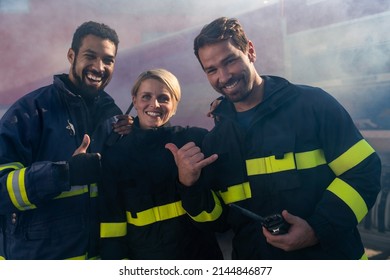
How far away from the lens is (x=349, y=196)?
158 centimetres

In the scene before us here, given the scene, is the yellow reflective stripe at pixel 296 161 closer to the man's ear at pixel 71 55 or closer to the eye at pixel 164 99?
the eye at pixel 164 99

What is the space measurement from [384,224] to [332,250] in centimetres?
44

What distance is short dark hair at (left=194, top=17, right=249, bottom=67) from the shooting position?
5.75 ft

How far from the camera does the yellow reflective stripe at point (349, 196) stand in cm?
158

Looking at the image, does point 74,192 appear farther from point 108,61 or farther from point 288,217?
point 288,217

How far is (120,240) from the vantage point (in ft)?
5.92

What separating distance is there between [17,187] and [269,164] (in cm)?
110

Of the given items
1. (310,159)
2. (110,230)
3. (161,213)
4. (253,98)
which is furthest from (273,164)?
(110,230)

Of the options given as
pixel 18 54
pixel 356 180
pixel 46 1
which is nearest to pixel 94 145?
pixel 18 54

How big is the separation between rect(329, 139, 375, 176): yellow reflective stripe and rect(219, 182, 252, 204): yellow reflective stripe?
380 millimetres

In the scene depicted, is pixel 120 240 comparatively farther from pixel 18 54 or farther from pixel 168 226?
pixel 18 54

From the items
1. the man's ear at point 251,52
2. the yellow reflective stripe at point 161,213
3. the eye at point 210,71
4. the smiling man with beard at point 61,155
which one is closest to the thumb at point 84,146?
the smiling man with beard at point 61,155

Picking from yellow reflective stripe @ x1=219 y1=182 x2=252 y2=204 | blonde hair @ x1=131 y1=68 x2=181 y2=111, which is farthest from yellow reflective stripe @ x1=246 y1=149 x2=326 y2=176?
blonde hair @ x1=131 y1=68 x2=181 y2=111

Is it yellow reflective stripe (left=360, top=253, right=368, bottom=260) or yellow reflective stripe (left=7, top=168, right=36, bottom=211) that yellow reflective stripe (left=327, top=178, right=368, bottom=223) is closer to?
yellow reflective stripe (left=360, top=253, right=368, bottom=260)
